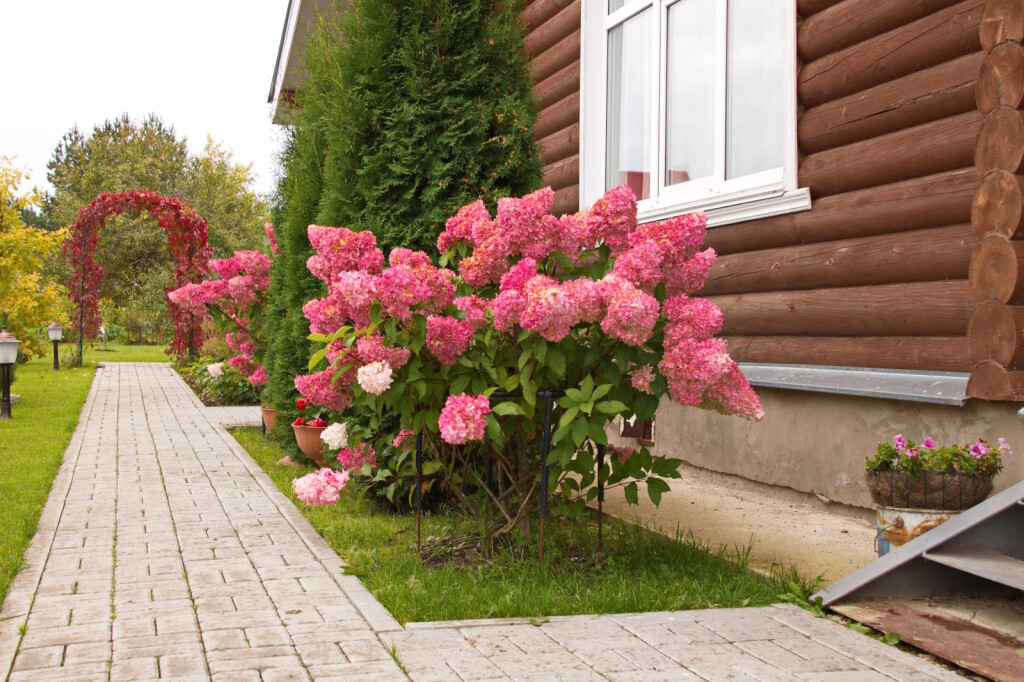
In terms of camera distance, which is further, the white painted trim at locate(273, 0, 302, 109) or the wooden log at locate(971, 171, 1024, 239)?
the white painted trim at locate(273, 0, 302, 109)

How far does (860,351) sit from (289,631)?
12.0ft

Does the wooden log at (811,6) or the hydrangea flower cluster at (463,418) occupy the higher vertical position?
the wooden log at (811,6)

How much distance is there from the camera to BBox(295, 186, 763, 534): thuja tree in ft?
12.7

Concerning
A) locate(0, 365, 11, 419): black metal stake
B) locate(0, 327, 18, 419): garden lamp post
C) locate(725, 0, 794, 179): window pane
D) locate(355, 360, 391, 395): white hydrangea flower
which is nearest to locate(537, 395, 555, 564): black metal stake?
locate(355, 360, 391, 395): white hydrangea flower

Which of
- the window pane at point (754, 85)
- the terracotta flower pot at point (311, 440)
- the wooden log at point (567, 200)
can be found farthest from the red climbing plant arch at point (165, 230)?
the window pane at point (754, 85)

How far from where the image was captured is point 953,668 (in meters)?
3.21

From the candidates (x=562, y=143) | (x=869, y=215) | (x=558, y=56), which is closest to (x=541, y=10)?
(x=558, y=56)

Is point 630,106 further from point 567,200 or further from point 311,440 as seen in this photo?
point 311,440

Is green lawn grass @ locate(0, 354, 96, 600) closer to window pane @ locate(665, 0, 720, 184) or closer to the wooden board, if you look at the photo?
the wooden board

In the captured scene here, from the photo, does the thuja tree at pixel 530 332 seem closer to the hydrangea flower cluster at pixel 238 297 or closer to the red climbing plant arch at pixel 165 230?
the hydrangea flower cluster at pixel 238 297

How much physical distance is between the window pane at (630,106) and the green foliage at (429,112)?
2.44 m

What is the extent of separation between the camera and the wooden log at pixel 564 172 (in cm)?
853

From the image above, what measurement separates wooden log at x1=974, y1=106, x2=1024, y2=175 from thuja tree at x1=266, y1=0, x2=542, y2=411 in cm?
238

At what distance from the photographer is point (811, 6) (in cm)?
602
